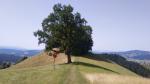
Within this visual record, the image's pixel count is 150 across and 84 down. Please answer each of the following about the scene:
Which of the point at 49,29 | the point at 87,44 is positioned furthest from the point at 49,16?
the point at 87,44

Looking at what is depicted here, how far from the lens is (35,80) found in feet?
159

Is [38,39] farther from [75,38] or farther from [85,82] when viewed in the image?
[85,82]

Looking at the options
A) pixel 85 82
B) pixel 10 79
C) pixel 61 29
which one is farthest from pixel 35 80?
pixel 61 29

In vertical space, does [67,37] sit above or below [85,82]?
above

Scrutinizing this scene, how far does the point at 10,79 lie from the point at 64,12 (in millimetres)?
33418

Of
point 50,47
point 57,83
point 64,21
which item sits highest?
point 64,21

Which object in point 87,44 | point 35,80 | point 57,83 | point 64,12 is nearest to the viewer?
point 57,83

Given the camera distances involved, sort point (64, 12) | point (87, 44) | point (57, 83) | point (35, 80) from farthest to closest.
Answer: point (87, 44) < point (64, 12) < point (35, 80) < point (57, 83)

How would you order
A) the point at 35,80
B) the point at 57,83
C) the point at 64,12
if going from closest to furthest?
the point at 57,83, the point at 35,80, the point at 64,12

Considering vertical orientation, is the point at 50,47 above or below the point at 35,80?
above

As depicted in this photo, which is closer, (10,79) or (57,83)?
(57,83)

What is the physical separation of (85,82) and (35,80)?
7.87 m

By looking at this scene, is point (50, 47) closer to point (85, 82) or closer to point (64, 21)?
point (64, 21)

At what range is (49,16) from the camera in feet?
267
